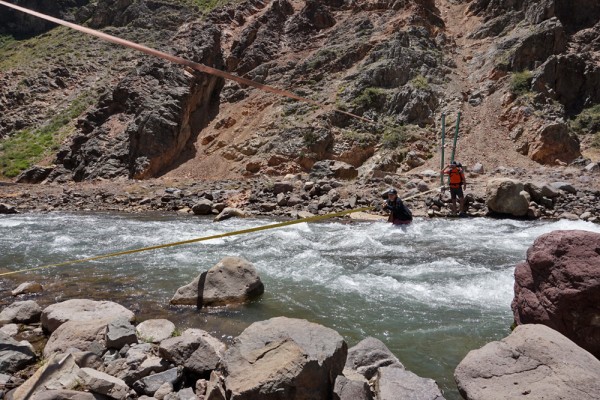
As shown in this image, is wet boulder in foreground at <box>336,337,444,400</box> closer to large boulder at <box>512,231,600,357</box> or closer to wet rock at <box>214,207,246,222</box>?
large boulder at <box>512,231,600,357</box>

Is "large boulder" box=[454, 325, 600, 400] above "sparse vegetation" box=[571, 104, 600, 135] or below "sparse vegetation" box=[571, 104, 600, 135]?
below

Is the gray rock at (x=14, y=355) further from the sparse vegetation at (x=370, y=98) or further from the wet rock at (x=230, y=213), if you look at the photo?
the sparse vegetation at (x=370, y=98)

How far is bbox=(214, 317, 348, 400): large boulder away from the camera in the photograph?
2730mm

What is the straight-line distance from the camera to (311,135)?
882 inches

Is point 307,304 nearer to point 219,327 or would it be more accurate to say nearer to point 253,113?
point 219,327

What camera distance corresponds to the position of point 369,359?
3584 mm

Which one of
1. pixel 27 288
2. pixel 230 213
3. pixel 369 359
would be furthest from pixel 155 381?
pixel 230 213

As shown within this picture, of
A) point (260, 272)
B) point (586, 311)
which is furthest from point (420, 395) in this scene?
point (260, 272)

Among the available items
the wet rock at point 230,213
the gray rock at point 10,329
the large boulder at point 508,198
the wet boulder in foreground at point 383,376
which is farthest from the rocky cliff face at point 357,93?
the gray rock at point 10,329

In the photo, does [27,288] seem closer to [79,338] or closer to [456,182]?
[79,338]

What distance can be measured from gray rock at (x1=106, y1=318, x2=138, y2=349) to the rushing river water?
3.10ft

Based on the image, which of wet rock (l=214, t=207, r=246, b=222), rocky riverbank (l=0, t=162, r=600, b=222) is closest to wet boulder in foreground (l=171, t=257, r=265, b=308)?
rocky riverbank (l=0, t=162, r=600, b=222)

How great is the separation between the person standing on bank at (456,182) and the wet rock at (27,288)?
418 inches

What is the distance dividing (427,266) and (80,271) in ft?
20.5
